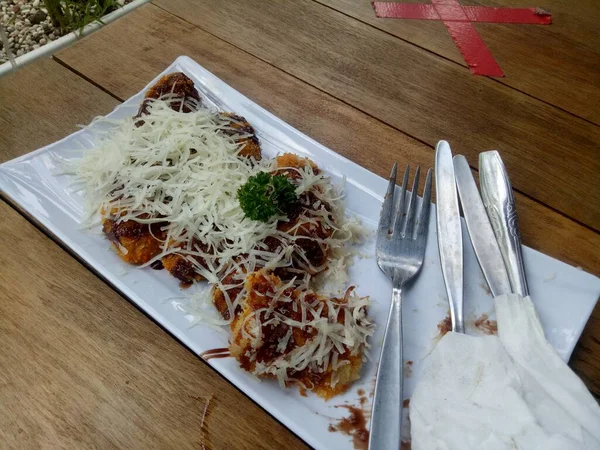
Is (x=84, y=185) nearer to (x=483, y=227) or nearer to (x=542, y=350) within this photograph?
(x=483, y=227)

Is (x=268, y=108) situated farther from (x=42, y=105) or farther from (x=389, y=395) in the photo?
(x=389, y=395)

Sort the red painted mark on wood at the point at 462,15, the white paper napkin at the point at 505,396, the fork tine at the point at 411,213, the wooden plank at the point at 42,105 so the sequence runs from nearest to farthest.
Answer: the white paper napkin at the point at 505,396
the fork tine at the point at 411,213
the wooden plank at the point at 42,105
the red painted mark on wood at the point at 462,15

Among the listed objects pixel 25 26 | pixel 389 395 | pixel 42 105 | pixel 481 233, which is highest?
pixel 481 233

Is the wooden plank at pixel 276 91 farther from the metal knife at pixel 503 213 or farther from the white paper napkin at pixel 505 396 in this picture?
the white paper napkin at pixel 505 396

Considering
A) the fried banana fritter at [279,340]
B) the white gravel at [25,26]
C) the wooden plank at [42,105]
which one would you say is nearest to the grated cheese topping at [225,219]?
the fried banana fritter at [279,340]

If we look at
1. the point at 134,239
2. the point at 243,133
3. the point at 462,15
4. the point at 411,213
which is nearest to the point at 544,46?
the point at 462,15

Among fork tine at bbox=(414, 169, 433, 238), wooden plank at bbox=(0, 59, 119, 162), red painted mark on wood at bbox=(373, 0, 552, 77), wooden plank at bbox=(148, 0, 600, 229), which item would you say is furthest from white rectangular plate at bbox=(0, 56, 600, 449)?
red painted mark on wood at bbox=(373, 0, 552, 77)

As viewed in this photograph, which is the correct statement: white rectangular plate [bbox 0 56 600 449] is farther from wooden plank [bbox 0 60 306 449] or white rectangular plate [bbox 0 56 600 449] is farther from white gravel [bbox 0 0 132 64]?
white gravel [bbox 0 0 132 64]
